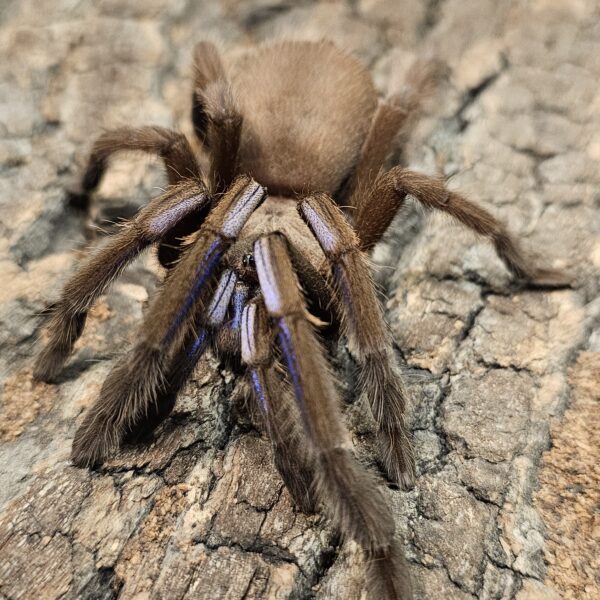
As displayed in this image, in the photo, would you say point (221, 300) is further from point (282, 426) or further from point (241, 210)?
point (282, 426)

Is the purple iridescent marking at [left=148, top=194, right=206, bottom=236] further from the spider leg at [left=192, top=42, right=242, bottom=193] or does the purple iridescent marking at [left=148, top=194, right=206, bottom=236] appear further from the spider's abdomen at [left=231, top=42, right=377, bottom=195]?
the spider's abdomen at [left=231, top=42, right=377, bottom=195]

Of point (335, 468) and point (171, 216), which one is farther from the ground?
point (171, 216)

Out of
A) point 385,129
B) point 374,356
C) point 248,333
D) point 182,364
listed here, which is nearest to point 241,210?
point 248,333

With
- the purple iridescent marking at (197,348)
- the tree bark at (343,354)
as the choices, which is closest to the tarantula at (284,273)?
the purple iridescent marking at (197,348)

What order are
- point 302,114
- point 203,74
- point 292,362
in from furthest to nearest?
point 203,74 < point 302,114 < point 292,362

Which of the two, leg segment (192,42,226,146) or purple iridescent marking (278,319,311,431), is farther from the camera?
leg segment (192,42,226,146)

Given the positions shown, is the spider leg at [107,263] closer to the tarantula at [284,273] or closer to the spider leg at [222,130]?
the tarantula at [284,273]

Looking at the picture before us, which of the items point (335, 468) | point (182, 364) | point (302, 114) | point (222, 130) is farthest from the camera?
point (302, 114)

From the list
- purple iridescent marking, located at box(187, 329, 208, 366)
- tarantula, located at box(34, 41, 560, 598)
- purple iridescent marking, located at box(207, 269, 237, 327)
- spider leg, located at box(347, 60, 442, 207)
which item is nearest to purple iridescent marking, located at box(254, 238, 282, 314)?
tarantula, located at box(34, 41, 560, 598)
